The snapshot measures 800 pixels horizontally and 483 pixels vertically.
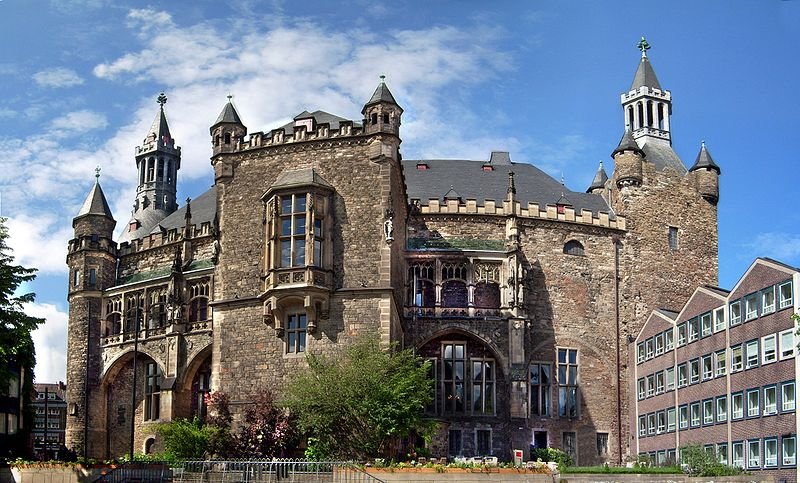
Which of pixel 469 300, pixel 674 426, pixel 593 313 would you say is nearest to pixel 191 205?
pixel 469 300

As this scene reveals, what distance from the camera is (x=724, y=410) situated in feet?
166

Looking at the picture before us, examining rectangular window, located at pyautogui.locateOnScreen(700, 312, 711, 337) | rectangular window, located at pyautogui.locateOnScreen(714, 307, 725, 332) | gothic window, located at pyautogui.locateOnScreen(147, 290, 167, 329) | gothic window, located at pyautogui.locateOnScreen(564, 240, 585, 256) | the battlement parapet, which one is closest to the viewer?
rectangular window, located at pyautogui.locateOnScreen(714, 307, 725, 332)

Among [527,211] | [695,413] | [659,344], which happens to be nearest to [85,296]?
[527,211]

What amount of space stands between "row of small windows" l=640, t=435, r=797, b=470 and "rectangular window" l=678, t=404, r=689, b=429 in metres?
2.57

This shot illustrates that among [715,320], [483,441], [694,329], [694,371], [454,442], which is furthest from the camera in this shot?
[483,441]

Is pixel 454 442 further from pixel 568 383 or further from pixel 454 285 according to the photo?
pixel 454 285

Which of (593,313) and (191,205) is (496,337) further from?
(191,205)

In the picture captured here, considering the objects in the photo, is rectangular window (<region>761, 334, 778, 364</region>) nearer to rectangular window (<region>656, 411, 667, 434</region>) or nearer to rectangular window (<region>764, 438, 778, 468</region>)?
rectangular window (<region>764, 438, 778, 468</region>)

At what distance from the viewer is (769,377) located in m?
46.4

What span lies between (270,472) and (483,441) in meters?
22.2

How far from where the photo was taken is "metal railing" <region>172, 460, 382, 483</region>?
115 ft

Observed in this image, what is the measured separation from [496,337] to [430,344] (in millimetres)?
3349

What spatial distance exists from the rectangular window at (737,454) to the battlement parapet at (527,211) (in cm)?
1585

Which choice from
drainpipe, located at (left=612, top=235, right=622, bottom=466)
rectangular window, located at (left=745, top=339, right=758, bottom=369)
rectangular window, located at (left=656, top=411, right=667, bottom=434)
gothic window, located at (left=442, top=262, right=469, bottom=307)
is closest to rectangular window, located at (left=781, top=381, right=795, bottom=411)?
rectangular window, located at (left=745, top=339, right=758, bottom=369)
